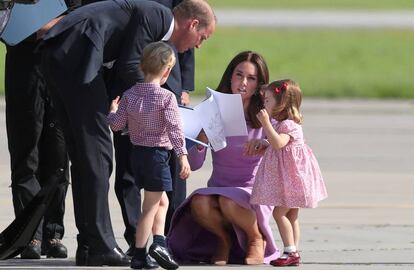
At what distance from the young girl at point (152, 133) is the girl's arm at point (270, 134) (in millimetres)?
540

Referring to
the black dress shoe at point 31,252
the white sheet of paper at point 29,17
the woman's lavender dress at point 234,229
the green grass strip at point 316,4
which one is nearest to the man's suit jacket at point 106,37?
the white sheet of paper at point 29,17

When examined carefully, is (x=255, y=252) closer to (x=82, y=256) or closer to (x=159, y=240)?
(x=159, y=240)

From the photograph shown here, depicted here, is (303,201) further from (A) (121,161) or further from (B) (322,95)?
→ (B) (322,95)

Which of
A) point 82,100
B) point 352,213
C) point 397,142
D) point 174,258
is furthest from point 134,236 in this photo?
point 397,142

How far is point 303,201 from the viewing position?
7621 millimetres

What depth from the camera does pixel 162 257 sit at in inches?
286

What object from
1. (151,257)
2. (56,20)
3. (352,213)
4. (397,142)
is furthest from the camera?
(397,142)

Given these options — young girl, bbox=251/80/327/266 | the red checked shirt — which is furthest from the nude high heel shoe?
the red checked shirt

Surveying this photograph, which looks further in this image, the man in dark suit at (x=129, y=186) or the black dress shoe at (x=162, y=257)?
the man in dark suit at (x=129, y=186)

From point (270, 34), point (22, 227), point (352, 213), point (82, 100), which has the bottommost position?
point (270, 34)

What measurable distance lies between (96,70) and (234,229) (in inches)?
51.5

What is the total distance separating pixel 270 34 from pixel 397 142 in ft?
57.6

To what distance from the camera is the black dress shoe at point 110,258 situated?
750cm

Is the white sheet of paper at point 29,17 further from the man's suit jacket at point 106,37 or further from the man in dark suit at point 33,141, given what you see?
the man's suit jacket at point 106,37
